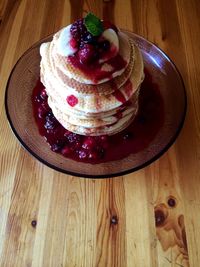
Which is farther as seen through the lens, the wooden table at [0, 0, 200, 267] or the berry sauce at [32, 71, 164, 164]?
the berry sauce at [32, 71, 164, 164]

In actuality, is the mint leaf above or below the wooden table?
above

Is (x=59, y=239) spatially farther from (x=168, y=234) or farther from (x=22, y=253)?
(x=168, y=234)

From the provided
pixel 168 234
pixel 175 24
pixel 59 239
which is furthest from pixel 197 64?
pixel 59 239

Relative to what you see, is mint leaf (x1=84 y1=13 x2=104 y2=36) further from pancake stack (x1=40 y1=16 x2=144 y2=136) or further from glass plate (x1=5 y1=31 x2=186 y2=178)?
glass plate (x1=5 y1=31 x2=186 y2=178)

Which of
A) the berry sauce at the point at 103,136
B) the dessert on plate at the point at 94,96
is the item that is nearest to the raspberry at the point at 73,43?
the dessert on plate at the point at 94,96

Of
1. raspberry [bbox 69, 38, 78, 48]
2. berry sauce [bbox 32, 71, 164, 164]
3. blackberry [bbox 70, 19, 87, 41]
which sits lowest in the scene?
berry sauce [bbox 32, 71, 164, 164]

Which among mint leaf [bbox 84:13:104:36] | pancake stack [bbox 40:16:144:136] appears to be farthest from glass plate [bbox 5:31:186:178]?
mint leaf [bbox 84:13:104:36]

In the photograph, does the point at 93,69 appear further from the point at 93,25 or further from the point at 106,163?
the point at 106,163
